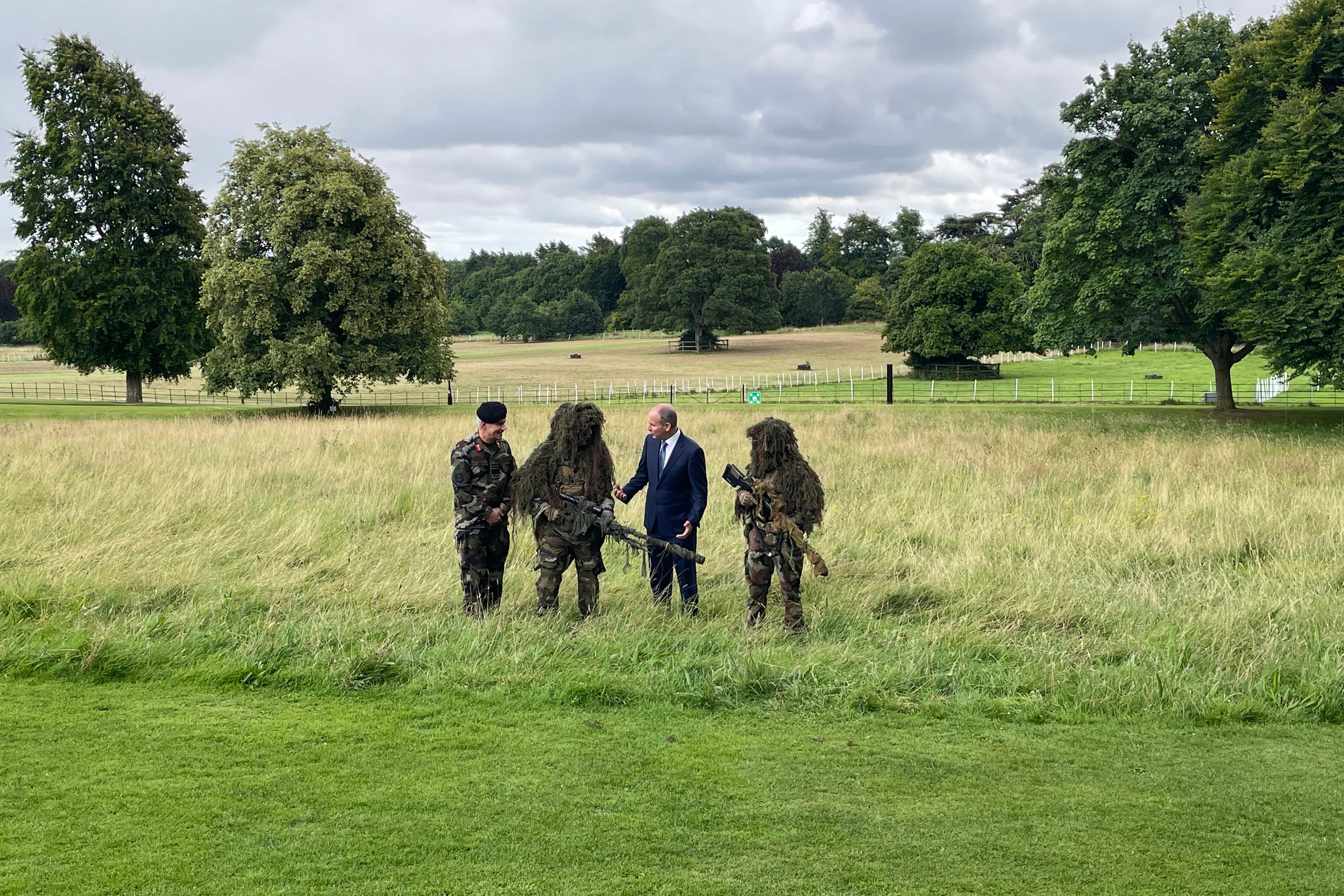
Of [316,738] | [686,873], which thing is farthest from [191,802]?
[686,873]

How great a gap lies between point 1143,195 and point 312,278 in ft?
94.2

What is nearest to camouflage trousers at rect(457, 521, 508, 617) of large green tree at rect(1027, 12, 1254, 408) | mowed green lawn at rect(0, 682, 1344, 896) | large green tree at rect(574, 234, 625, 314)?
mowed green lawn at rect(0, 682, 1344, 896)

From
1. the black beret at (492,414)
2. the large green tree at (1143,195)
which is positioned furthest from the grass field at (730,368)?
the black beret at (492,414)

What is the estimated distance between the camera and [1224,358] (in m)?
33.5

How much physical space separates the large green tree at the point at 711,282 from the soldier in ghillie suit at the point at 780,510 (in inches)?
3167

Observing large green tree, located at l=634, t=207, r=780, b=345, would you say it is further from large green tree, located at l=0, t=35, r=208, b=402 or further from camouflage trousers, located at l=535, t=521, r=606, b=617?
camouflage trousers, located at l=535, t=521, r=606, b=617

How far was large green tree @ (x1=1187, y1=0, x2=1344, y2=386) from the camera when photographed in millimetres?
24062

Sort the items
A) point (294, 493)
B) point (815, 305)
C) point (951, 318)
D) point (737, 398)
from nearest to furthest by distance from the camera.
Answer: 1. point (294, 493)
2. point (737, 398)
3. point (951, 318)
4. point (815, 305)

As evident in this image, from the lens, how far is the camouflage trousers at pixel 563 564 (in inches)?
313

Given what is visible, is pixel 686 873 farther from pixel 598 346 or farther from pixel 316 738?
pixel 598 346

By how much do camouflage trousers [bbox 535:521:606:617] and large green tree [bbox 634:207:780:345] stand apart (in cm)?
8039

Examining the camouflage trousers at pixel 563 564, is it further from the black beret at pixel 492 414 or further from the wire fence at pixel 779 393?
the wire fence at pixel 779 393

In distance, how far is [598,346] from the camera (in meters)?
103

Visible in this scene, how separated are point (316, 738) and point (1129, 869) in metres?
4.46
